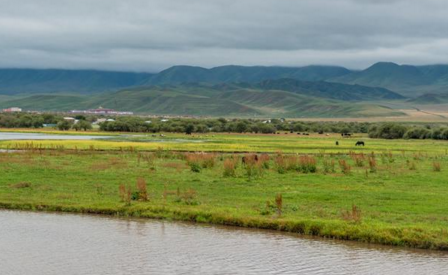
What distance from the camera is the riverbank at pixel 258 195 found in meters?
26.0

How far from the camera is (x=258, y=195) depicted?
33156 mm

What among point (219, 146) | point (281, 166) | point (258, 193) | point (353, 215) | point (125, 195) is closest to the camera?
point (353, 215)

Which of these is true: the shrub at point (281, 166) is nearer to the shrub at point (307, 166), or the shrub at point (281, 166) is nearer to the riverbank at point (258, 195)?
the riverbank at point (258, 195)

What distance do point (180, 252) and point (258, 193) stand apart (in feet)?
37.6

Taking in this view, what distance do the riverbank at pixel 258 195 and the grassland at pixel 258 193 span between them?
1.7 inches

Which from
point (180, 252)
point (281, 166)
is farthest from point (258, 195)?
point (281, 166)

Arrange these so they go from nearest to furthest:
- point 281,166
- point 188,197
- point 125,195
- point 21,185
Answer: point 188,197, point 125,195, point 21,185, point 281,166

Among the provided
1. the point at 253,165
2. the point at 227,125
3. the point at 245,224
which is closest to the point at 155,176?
the point at 253,165

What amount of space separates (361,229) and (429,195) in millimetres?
9156

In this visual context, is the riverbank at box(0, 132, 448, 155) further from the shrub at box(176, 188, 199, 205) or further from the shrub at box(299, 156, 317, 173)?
the shrub at box(176, 188, 199, 205)

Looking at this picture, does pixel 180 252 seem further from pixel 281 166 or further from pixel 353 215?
→ pixel 281 166

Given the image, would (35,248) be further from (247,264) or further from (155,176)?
(155,176)

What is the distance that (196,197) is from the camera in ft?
106

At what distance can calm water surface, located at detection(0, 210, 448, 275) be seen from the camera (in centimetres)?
2086
